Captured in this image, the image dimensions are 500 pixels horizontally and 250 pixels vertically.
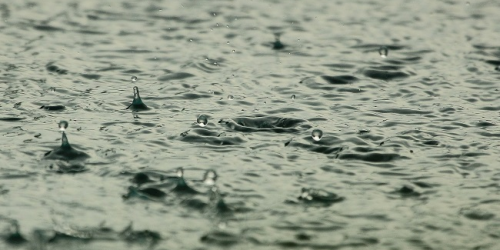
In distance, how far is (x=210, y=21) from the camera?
9.13m

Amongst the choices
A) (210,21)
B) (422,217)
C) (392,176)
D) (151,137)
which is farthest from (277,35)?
(422,217)

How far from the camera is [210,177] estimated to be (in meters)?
5.23

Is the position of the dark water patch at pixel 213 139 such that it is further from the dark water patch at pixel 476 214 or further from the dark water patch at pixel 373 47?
the dark water patch at pixel 373 47

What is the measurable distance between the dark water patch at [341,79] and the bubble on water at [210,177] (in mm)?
2219

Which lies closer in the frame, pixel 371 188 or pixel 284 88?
pixel 371 188

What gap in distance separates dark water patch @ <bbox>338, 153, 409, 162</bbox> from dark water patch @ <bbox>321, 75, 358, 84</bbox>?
1689mm

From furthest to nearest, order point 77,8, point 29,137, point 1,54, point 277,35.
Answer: point 77,8 → point 277,35 → point 1,54 → point 29,137

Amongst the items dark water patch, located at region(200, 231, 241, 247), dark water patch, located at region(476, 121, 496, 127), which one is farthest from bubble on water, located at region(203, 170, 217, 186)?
dark water patch, located at region(476, 121, 496, 127)

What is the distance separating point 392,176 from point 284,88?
193cm

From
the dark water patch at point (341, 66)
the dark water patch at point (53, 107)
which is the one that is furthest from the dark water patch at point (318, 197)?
the dark water patch at point (341, 66)

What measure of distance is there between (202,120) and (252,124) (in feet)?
1.13

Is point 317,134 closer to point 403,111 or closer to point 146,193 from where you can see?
point 403,111

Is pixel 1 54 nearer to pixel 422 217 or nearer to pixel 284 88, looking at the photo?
pixel 284 88

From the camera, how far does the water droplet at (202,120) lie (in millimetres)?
6168
